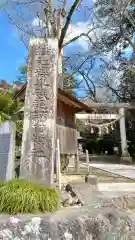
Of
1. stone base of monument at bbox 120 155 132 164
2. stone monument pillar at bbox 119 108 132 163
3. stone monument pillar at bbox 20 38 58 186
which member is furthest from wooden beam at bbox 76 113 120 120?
stone monument pillar at bbox 20 38 58 186

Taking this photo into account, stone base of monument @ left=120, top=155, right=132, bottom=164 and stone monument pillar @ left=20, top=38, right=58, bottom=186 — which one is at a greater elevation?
stone monument pillar @ left=20, top=38, right=58, bottom=186

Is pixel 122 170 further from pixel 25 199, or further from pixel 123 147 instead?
pixel 25 199

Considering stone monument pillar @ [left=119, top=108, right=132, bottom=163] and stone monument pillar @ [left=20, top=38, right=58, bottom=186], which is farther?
stone monument pillar @ [left=119, top=108, right=132, bottom=163]

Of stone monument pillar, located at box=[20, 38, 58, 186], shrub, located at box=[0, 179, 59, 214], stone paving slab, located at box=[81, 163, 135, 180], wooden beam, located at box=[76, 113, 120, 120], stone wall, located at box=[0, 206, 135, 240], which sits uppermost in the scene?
wooden beam, located at box=[76, 113, 120, 120]

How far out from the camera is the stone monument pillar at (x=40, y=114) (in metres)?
5.43

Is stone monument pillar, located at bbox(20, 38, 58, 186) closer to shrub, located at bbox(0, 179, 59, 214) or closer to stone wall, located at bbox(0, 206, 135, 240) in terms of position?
shrub, located at bbox(0, 179, 59, 214)

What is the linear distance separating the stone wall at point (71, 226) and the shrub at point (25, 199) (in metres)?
0.24

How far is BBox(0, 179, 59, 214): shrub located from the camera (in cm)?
407

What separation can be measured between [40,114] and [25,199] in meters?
1.96

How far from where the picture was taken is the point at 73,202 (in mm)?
5180

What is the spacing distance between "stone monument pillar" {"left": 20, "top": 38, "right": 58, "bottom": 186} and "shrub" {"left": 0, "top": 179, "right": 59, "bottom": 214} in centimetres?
95

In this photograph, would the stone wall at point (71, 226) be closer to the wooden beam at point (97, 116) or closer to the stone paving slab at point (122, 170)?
the stone paving slab at point (122, 170)

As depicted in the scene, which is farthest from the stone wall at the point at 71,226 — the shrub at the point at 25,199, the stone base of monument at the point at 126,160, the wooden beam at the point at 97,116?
the stone base of monument at the point at 126,160

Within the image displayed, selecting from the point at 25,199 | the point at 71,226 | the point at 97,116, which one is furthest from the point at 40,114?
the point at 97,116
